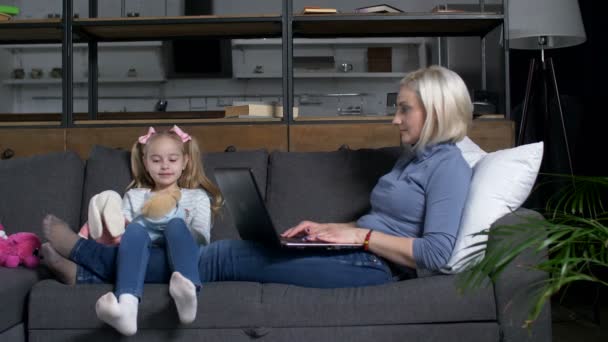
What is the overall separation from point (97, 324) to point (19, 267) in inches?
17.9

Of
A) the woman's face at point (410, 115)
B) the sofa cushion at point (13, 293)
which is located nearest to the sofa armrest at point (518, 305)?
the woman's face at point (410, 115)

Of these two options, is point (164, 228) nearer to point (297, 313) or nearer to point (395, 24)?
point (297, 313)

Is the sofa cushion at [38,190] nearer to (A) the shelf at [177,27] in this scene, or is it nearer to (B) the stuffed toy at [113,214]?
(B) the stuffed toy at [113,214]

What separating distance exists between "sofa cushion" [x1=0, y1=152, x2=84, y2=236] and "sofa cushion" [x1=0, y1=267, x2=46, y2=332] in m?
0.51

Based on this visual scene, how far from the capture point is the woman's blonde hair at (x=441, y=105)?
2312 millimetres

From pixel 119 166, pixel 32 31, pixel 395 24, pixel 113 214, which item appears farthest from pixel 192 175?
pixel 32 31

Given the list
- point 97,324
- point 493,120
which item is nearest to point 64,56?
point 97,324

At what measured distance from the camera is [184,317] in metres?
2.01

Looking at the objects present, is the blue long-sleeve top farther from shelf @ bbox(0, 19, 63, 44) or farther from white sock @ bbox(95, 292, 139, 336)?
shelf @ bbox(0, 19, 63, 44)

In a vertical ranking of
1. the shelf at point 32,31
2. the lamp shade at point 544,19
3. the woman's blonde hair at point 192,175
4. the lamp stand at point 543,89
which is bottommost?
the woman's blonde hair at point 192,175

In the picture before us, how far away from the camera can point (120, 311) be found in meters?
1.91

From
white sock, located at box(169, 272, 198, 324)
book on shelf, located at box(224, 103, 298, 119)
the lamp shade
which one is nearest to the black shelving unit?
book on shelf, located at box(224, 103, 298, 119)

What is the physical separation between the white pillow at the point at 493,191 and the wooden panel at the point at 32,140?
77.5 inches

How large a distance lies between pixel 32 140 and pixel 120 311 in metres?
1.79
